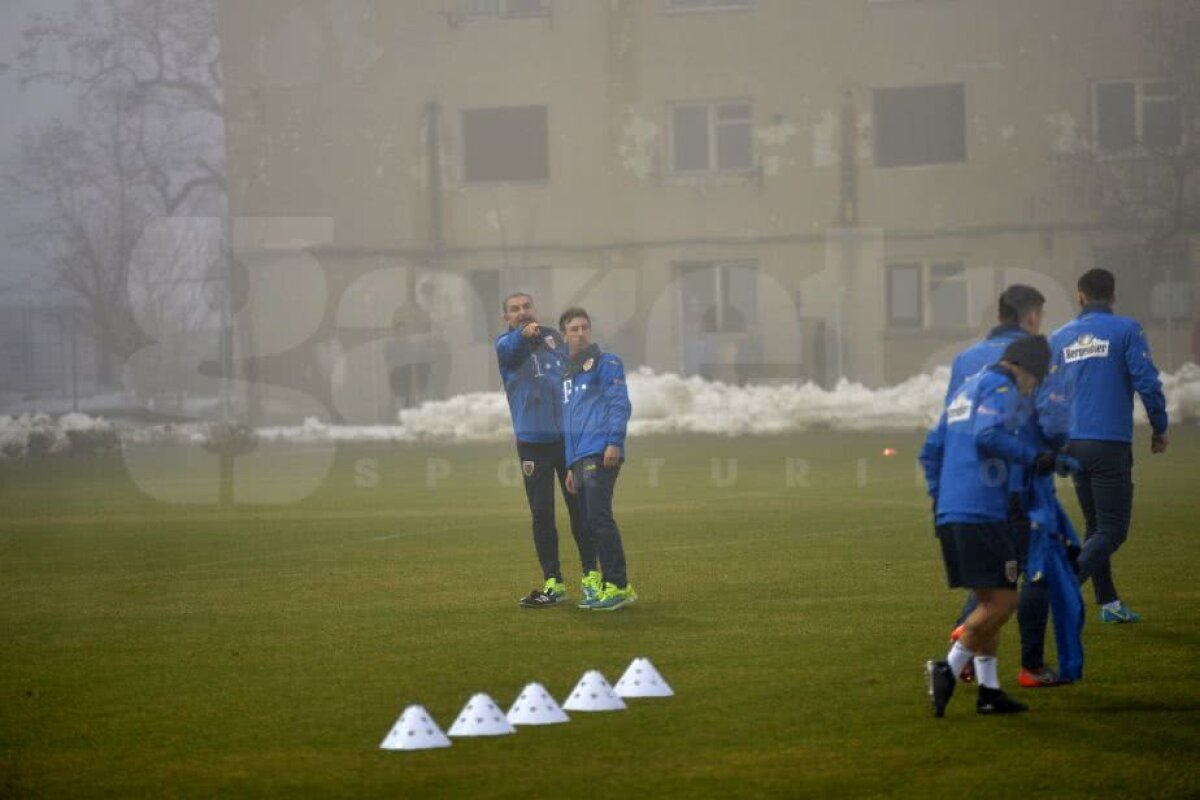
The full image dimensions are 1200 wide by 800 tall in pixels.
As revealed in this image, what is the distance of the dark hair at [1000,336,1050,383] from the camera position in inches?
360

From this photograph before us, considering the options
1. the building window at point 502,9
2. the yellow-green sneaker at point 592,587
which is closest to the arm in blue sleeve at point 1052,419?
the yellow-green sneaker at point 592,587

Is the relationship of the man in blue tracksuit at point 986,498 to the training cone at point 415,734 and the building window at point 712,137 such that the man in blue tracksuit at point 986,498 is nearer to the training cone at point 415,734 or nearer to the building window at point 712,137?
the training cone at point 415,734

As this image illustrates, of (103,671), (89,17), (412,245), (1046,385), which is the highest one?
(89,17)

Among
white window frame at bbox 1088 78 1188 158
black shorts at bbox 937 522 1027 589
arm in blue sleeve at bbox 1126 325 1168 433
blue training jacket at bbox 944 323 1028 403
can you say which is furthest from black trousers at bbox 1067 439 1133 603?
white window frame at bbox 1088 78 1188 158

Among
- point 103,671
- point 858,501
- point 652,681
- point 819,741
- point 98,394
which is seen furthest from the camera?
point 98,394

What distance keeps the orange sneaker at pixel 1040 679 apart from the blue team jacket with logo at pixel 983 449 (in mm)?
1139

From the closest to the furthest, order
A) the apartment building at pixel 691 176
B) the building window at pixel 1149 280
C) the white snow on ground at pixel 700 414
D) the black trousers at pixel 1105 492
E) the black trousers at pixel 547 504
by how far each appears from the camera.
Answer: the black trousers at pixel 1105 492 → the black trousers at pixel 547 504 → the white snow on ground at pixel 700 414 → the building window at pixel 1149 280 → the apartment building at pixel 691 176

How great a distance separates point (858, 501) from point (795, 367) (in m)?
19.0

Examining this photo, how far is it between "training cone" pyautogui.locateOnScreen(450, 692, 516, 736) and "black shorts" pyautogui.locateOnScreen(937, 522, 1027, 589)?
217 centimetres

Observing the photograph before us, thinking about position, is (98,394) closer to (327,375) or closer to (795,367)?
(327,375)

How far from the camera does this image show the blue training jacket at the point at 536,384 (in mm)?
13641

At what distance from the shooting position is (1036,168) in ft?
133

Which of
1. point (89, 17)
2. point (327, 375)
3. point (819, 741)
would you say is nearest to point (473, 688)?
point (819, 741)

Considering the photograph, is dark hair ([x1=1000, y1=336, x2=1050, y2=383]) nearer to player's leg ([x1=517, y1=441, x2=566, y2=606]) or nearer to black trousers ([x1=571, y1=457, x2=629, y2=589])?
black trousers ([x1=571, y1=457, x2=629, y2=589])
